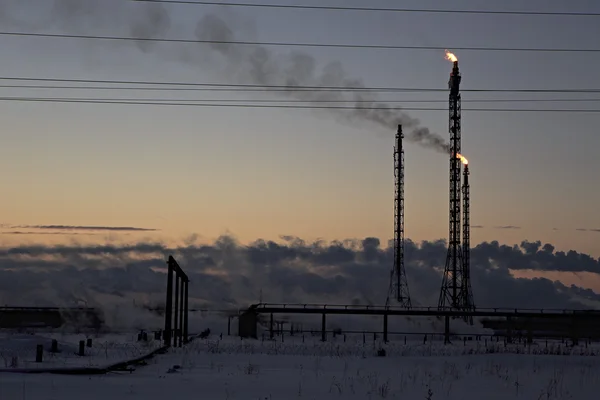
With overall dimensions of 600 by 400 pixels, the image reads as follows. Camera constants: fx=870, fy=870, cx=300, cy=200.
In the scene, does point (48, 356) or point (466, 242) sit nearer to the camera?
point (48, 356)

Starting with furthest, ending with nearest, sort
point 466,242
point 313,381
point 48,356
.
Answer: point 466,242 < point 48,356 < point 313,381

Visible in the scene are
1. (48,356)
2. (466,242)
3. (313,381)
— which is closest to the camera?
(313,381)

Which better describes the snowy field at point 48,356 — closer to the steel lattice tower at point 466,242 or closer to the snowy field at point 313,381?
the snowy field at point 313,381

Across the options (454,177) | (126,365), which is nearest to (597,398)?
(126,365)

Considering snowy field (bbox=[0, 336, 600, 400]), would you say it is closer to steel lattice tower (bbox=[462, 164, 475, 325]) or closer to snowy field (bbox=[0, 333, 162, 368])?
snowy field (bbox=[0, 333, 162, 368])

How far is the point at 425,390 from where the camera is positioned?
22766 millimetres

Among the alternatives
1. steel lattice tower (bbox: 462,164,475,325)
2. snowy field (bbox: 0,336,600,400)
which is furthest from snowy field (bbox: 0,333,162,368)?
steel lattice tower (bbox: 462,164,475,325)

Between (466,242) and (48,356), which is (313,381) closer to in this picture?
(48,356)

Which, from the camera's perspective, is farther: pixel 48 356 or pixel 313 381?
pixel 48 356

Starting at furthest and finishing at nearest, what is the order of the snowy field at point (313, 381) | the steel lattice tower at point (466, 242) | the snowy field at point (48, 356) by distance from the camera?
the steel lattice tower at point (466, 242) → the snowy field at point (48, 356) → the snowy field at point (313, 381)

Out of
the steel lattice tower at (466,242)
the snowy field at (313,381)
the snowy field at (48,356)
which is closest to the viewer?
the snowy field at (313,381)

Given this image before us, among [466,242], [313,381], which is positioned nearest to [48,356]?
[313,381]

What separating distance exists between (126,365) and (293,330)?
56.5 m

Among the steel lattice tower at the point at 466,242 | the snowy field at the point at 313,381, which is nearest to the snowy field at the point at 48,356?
the snowy field at the point at 313,381
